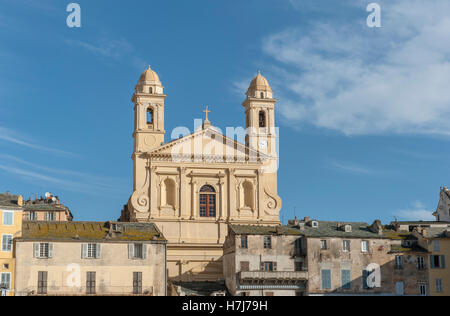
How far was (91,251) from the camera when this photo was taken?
250 feet

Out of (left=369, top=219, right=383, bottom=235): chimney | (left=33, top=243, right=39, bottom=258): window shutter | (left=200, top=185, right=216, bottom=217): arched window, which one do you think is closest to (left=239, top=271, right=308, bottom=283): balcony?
(left=369, top=219, right=383, bottom=235): chimney

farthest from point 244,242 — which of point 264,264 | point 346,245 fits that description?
point 346,245

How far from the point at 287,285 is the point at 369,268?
8.39 m

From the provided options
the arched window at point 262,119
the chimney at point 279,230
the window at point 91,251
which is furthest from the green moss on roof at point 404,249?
the window at point 91,251

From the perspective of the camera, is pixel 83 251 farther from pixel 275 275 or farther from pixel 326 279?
pixel 326 279

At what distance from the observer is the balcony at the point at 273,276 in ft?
255

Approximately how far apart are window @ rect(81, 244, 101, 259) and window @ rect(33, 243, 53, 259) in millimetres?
2836

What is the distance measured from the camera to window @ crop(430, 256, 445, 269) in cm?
8181

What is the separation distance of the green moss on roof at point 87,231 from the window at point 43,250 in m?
0.64

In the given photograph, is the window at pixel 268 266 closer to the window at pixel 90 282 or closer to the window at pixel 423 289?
the window at pixel 423 289

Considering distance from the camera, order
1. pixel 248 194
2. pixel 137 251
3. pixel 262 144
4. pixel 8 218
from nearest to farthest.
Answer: pixel 137 251 < pixel 8 218 < pixel 248 194 < pixel 262 144

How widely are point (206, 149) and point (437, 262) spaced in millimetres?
29113
